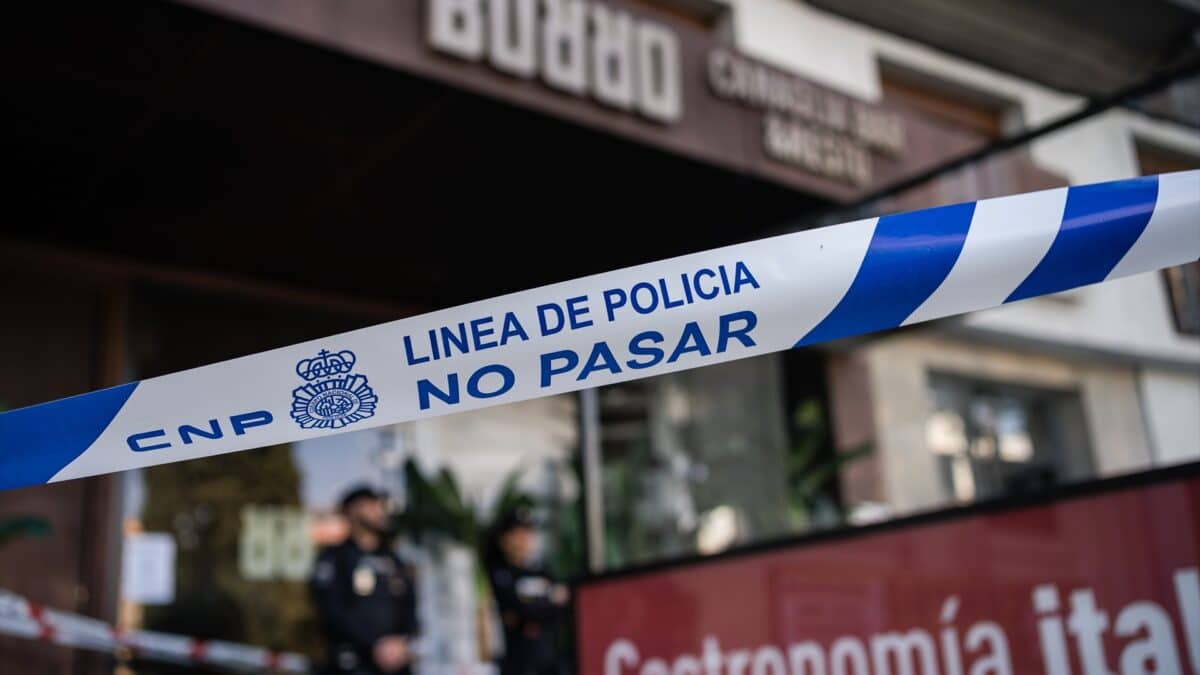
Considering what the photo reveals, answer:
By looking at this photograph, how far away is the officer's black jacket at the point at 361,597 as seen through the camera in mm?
6219

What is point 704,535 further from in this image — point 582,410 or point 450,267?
point 582,410

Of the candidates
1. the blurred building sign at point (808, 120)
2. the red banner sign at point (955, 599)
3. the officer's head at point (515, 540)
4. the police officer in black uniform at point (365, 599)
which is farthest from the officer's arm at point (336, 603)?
the blurred building sign at point (808, 120)

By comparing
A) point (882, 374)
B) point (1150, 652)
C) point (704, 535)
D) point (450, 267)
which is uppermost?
point (450, 267)

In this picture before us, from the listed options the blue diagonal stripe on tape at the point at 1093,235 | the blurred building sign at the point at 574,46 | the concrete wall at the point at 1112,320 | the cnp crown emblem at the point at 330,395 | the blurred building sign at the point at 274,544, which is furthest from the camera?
the blurred building sign at the point at 274,544

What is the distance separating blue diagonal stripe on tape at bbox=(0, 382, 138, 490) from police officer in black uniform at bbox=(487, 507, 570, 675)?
14.1 ft

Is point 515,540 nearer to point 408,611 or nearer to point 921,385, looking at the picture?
point 408,611

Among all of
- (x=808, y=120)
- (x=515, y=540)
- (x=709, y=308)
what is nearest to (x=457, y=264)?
(x=515, y=540)

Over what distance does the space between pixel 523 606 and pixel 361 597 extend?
35.4 inches

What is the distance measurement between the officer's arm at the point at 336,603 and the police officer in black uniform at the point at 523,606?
30.6 inches

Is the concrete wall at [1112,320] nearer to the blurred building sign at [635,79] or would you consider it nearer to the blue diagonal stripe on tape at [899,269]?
the blue diagonal stripe on tape at [899,269]

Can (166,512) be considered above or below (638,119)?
below

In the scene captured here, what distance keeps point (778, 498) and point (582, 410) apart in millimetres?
4841

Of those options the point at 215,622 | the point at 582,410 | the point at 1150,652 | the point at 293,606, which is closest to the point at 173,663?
the point at 215,622

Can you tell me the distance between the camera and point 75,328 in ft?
24.8
